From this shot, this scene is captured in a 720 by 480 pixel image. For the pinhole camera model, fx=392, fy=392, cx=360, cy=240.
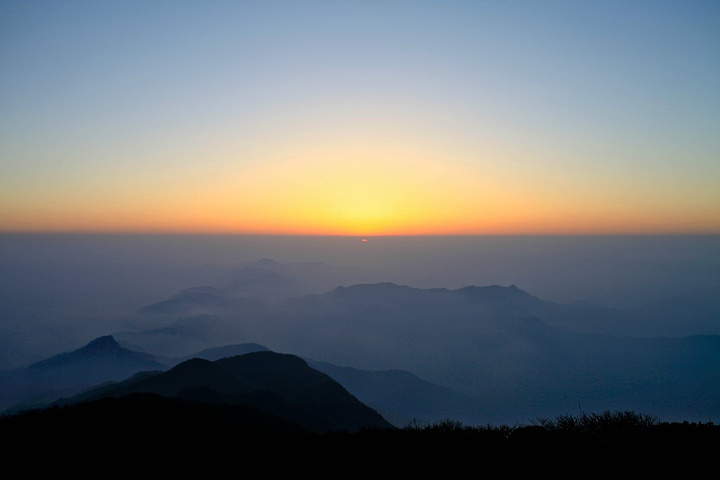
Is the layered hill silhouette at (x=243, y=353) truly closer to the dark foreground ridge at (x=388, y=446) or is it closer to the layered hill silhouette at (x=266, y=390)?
the layered hill silhouette at (x=266, y=390)

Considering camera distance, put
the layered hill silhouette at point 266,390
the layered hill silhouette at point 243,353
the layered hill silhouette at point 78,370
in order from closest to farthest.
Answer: the layered hill silhouette at point 266,390
the layered hill silhouette at point 78,370
the layered hill silhouette at point 243,353

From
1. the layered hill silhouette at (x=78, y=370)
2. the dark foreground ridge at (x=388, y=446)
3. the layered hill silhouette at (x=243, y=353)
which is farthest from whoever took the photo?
the layered hill silhouette at (x=243, y=353)

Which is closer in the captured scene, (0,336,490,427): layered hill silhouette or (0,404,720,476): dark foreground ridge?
(0,404,720,476): dark foreground ridge

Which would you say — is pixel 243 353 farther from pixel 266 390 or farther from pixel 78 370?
pixel 266 390

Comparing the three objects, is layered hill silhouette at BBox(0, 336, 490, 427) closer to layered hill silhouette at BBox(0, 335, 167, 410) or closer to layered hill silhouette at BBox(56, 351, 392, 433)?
layered hill silhouette at BBox(0, 335, 167, 410)

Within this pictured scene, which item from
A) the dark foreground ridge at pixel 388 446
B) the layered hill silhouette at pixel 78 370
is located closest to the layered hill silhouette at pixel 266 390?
the dark foreground ridge at pixel 388 446

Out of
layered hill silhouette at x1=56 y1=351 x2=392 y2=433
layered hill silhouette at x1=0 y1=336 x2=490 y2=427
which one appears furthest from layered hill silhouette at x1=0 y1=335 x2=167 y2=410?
layered hill silhouette at x1=56 y1=351 x2=392 y2=433

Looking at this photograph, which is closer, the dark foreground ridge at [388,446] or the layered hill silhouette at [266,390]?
the dark foreground ridge at [388,446]

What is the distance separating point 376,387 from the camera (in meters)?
149

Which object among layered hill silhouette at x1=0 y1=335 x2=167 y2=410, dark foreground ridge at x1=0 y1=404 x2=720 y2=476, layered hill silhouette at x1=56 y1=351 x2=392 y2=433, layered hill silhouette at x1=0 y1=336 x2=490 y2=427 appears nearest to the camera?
dark foreground ridge at x1=0 y1=404 x2=720 y2=476

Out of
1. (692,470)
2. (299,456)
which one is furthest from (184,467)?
(692,470)

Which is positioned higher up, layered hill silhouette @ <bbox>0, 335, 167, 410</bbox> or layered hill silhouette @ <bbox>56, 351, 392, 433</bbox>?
layered hill silhouette @ <bbox>56, 351, 392, 433</bbox>

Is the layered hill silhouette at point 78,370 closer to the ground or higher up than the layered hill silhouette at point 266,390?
closer to the ground

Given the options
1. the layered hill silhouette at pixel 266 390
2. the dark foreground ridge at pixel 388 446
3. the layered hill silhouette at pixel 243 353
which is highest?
the dark foreground ridge at pixel 388 446
